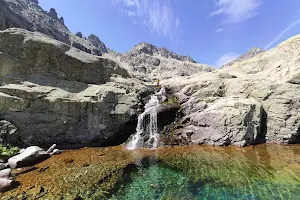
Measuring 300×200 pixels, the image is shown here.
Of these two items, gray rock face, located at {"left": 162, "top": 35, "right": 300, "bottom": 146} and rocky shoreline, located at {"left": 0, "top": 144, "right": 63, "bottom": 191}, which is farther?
gray rock face, located at {"left": 162, "top": 35, "right": 300, "bottom": 146}

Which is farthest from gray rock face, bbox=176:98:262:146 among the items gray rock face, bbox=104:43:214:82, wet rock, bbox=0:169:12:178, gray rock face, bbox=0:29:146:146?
gray rock face, bbox=104:43:214:82

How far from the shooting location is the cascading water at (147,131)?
2466 cm

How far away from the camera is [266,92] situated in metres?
25.9

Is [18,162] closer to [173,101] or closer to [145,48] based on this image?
[173,101]

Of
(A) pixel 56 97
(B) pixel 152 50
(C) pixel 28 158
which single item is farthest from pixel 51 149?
(B) pixel 152 50

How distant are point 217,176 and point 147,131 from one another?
13.7 m

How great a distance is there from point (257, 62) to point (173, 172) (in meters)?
38.5

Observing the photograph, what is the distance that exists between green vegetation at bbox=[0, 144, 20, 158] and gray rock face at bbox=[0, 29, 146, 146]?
1.58m

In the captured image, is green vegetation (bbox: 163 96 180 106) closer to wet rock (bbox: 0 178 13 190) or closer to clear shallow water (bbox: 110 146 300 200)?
clear shallow water (bbox: 110 146 300 200)

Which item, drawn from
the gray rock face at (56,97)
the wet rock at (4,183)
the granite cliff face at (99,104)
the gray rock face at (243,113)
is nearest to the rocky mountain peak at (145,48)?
the granite cliff face at (99,104)

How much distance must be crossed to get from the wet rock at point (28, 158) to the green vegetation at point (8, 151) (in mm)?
1192

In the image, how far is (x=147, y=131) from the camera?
87.0 feet

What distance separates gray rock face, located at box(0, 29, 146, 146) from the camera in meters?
22.3

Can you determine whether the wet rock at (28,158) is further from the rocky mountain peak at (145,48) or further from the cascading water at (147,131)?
the rocky mountain peak at (145,48)
